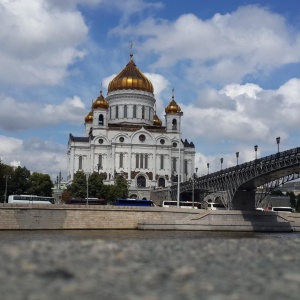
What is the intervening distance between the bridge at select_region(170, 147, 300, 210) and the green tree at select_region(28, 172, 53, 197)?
84.5 ft

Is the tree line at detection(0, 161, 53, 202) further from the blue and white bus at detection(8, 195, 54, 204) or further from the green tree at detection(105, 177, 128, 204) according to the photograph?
the blue and white bus at detection(8, 195, 54, 204)

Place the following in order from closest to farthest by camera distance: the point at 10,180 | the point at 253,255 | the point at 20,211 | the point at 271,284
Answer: the point at 271,284, the point at 253,255, the point at 20,211, the point at 10,180

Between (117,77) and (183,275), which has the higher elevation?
(117,77)

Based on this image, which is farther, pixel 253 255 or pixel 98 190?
pixel 98 190

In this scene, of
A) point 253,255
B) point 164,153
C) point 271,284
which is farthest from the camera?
point 164,153

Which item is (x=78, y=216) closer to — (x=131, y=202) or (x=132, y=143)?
(x=131, y=202)

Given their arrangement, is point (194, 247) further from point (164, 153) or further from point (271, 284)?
point (164, 153)

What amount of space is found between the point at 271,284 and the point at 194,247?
245 cm

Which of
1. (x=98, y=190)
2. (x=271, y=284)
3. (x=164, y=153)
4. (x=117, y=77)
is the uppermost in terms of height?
(x=117, y=77)

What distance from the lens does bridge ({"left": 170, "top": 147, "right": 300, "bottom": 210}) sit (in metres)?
48.0

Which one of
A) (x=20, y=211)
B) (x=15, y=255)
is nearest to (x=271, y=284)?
(x=15, y=255)

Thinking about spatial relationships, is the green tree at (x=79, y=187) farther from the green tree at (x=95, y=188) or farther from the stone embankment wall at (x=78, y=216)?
the stone embankment wall at (x=78, y=216)

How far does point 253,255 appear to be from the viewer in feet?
27.2

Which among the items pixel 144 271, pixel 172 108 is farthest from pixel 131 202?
pixel 144 271
